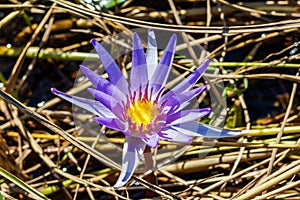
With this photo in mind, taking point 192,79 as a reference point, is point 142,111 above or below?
below

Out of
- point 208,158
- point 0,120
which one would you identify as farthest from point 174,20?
point 0,120

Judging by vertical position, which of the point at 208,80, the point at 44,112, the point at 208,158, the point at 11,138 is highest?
the point at 208,80

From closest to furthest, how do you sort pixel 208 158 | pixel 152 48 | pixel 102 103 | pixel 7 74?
1. pixel 102 103
2. pixel 152 48
3. pixel 208 158
4. pixel 7 74

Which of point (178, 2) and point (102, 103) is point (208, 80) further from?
point (102, 103)

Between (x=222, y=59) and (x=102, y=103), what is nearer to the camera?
(x=102, y=103)

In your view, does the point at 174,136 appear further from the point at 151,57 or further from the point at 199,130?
the point at 151,57

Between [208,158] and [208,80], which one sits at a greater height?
[208,80]

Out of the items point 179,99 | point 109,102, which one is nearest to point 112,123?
point 109,102

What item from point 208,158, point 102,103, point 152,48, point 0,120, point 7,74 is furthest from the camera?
point 7,74
